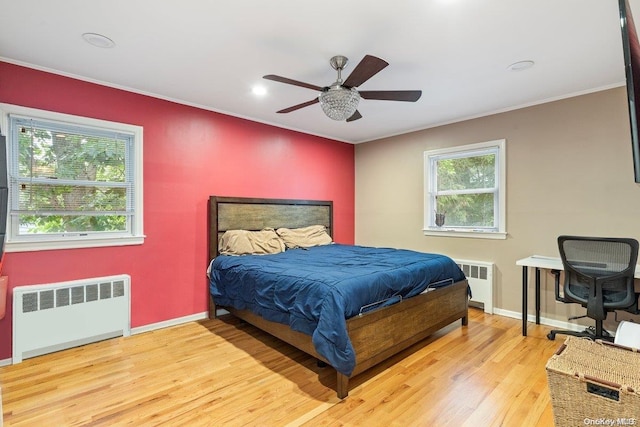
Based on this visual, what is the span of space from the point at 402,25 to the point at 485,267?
302cm

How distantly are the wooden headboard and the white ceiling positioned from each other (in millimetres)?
1240

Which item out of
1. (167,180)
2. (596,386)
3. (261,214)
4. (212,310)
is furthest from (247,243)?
(596,386)

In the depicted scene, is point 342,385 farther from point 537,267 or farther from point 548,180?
point 548,180

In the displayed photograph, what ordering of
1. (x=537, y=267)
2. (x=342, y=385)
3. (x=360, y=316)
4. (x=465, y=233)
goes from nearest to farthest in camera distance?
1. (x=342, y=385)
2. (x=360, y=316)
3. (x=537, y=267)
4. (x=465, y=233)

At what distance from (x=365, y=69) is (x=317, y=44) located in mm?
492

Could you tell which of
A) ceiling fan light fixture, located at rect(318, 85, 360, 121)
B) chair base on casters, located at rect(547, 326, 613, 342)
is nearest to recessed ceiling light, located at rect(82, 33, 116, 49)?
ceiling fan light fixture, located at rect(318, 85, 360, 121)

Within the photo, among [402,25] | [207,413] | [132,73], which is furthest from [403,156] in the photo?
[207,413]

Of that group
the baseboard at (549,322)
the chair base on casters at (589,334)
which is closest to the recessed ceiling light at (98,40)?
the chair base on casters at (589,334)

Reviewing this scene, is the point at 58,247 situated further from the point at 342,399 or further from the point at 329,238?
the point at 329,238

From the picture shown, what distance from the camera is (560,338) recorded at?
123 inches

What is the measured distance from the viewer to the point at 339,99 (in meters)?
2.46

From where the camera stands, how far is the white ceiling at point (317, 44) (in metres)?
1.98

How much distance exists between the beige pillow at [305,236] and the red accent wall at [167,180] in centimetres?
55

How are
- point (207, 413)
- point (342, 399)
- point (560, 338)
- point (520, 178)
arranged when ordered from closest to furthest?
1. point (207, 413)
2. point (342, 399)
3. point (560, 338)
4. point (520, 178)
